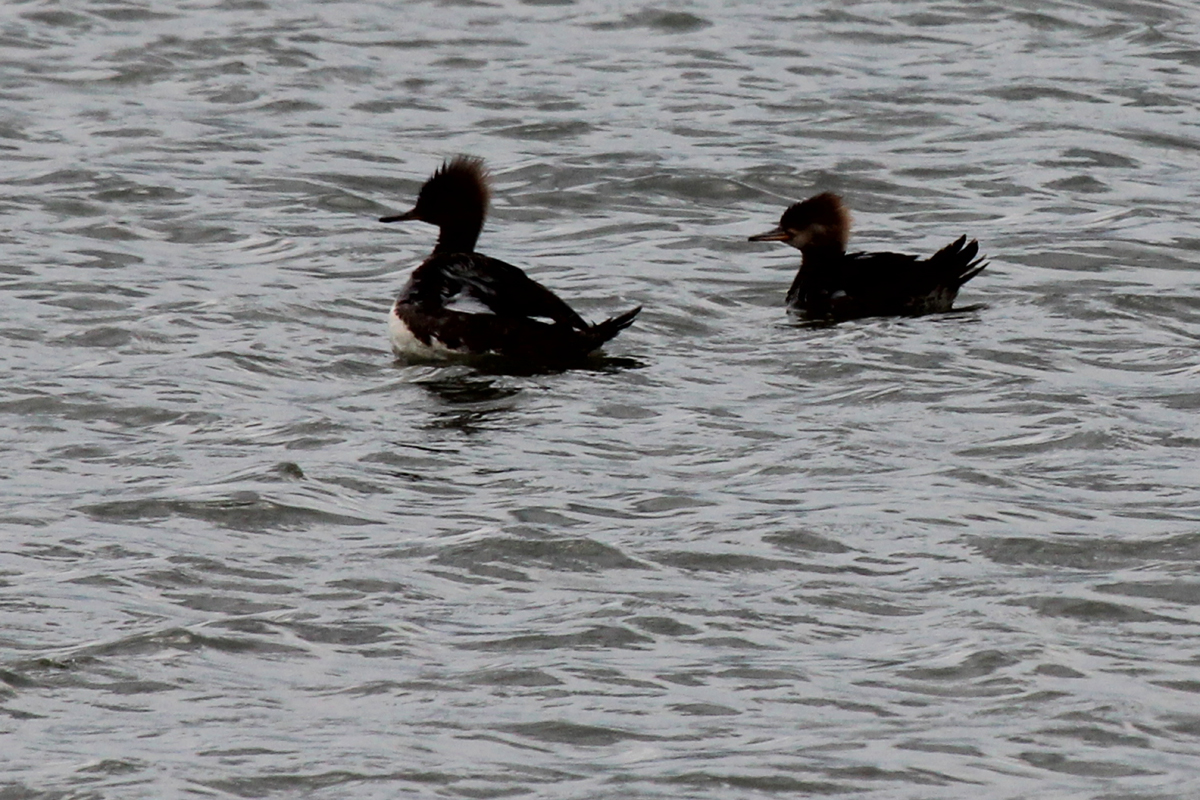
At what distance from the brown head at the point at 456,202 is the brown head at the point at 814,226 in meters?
1.61

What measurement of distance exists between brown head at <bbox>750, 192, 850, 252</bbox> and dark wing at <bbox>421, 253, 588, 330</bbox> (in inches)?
75.1

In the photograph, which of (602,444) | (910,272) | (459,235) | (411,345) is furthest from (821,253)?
(602,444)

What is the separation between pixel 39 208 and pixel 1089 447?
287 inches

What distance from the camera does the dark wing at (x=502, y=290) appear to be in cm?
1098

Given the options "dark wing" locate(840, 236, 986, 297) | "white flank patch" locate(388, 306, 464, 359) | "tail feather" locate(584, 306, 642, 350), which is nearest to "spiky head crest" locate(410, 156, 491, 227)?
"white flank patch" locate(388, 306, 464, 359)

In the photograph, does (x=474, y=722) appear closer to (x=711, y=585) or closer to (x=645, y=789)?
(x=645, y=789)

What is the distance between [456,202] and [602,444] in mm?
2964

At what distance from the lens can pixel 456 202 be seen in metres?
12.0

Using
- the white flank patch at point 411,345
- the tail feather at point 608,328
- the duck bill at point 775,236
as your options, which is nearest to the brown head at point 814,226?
the duck bill at point 775,236

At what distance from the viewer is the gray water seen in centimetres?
637

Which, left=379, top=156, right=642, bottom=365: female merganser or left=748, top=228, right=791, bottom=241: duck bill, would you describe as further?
left=748, top=228, right=791, bottom=241: duck bill

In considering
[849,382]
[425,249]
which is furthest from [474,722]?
[425,249]

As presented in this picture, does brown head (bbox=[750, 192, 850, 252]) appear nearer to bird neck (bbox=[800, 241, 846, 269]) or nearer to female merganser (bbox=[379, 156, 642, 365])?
bird neck (bbox=[800, 241, 846, 269])

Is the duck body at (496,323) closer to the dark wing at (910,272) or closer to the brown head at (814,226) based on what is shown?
the dark wing at (910,272)
